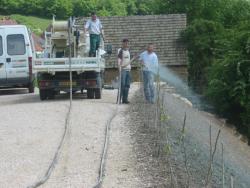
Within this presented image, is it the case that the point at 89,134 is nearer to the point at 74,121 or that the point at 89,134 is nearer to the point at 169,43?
the point at 74,121

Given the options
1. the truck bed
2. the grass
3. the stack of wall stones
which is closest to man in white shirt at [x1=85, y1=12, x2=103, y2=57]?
the truck bed

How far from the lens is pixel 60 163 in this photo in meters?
11.2

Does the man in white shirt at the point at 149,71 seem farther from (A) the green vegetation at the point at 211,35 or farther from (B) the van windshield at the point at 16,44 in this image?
(B) the van windshield at the point at 16,44

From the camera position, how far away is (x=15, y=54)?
26109 millimetres

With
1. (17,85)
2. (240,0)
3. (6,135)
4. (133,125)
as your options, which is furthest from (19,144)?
(240,0)

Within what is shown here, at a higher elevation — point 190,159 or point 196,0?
point 196,0

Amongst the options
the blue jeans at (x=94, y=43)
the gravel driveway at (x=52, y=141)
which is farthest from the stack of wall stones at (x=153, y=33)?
the gravel driveway at (x=52, y=141)

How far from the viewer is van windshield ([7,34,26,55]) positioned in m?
25.9

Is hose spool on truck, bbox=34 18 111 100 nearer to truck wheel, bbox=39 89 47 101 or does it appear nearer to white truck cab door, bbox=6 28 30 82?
truck wheel, bbox=39 89 47 101

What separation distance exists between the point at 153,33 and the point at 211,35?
5.35 meters

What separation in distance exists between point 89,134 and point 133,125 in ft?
5.15

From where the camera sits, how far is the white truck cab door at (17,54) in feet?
85.0

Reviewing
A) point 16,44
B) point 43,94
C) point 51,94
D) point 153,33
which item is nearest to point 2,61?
point 16,44

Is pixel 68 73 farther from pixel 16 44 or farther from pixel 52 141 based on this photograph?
pixel 52 141
